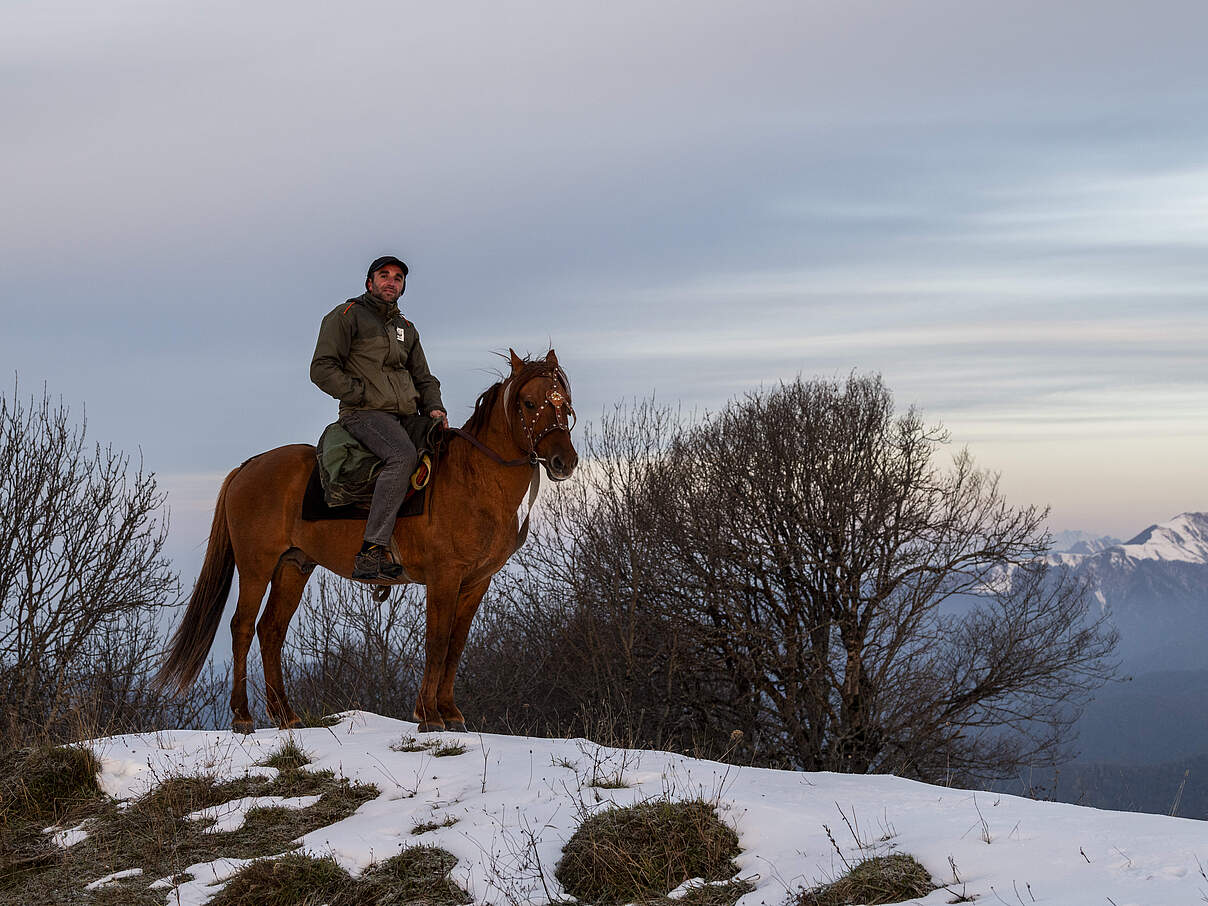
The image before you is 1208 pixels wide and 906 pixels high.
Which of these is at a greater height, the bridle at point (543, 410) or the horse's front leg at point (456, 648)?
the bridle at point (543, 410)

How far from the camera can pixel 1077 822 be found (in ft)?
17.4

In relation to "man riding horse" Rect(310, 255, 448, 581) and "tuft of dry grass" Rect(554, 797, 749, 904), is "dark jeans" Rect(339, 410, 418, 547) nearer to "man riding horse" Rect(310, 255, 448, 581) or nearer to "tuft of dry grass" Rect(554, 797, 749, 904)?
"man riding horse" Rect(310, 255, 448, 581)

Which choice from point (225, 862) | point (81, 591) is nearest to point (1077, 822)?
point (225, 862)

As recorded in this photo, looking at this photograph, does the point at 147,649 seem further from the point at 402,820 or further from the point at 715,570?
the point at 402,820

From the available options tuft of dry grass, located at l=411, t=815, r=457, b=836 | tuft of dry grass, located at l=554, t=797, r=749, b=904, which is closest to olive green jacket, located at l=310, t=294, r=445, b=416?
tuft of dry grass, located at l=411, t=815, r=457, b=836

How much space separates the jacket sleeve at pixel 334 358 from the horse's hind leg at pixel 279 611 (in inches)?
60.2

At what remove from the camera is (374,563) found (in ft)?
26.8

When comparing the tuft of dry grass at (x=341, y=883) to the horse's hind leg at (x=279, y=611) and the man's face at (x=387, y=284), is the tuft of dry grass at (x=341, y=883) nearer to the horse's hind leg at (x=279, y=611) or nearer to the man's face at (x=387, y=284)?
the horse's hind leg at (x=279, y=611)

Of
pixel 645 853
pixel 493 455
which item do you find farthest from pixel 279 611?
pixel 645 853

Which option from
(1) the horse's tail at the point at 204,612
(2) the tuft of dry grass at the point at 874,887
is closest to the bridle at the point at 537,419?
(1) the horse's tail at the point at 204,612

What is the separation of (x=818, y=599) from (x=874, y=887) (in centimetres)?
2258

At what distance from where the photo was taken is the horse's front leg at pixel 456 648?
8.34 metres

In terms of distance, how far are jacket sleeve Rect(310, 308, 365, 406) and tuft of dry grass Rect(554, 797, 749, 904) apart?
12.7 feet

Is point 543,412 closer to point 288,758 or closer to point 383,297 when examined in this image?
point 383,297
